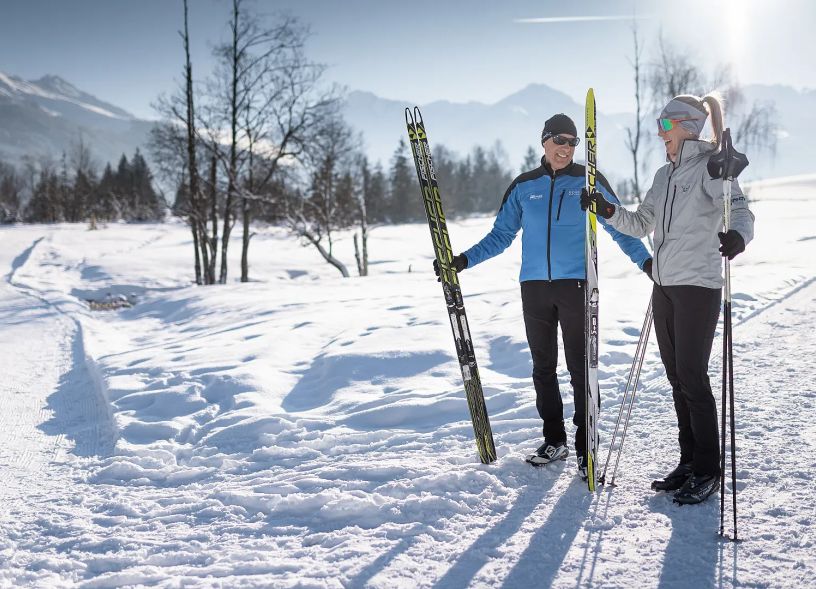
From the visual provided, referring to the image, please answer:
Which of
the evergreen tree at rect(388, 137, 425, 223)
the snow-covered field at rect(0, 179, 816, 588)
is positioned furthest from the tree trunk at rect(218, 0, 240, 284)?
the evergreen tree at rect(388, 137, 425, 223)

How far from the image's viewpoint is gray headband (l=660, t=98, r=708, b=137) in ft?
9.64

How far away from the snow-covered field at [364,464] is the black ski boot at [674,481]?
0.27ft

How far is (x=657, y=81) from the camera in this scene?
1775cm

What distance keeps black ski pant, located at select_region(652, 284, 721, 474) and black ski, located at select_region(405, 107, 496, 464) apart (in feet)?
3.96

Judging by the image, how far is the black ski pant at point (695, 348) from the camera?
9.62 ft

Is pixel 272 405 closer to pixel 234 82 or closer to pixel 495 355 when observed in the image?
pixel 495 355

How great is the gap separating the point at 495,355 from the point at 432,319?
167 centimetres

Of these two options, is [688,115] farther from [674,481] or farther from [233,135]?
[233,135]

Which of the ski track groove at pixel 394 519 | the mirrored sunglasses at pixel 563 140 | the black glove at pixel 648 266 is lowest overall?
the ski track groove at pixel 394 519

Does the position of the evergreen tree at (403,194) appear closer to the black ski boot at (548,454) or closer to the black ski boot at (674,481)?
the black ski boot at (548,454)

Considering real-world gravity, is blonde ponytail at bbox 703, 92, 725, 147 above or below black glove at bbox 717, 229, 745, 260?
above

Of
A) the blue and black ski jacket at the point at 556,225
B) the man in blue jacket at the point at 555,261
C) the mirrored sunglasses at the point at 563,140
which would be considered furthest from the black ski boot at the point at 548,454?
the mirrored sunglasses at the point at 563,140

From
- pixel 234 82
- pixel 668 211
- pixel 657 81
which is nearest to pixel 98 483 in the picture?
pixel 668 211

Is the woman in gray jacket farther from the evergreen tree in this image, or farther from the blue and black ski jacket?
the evergreen tree
